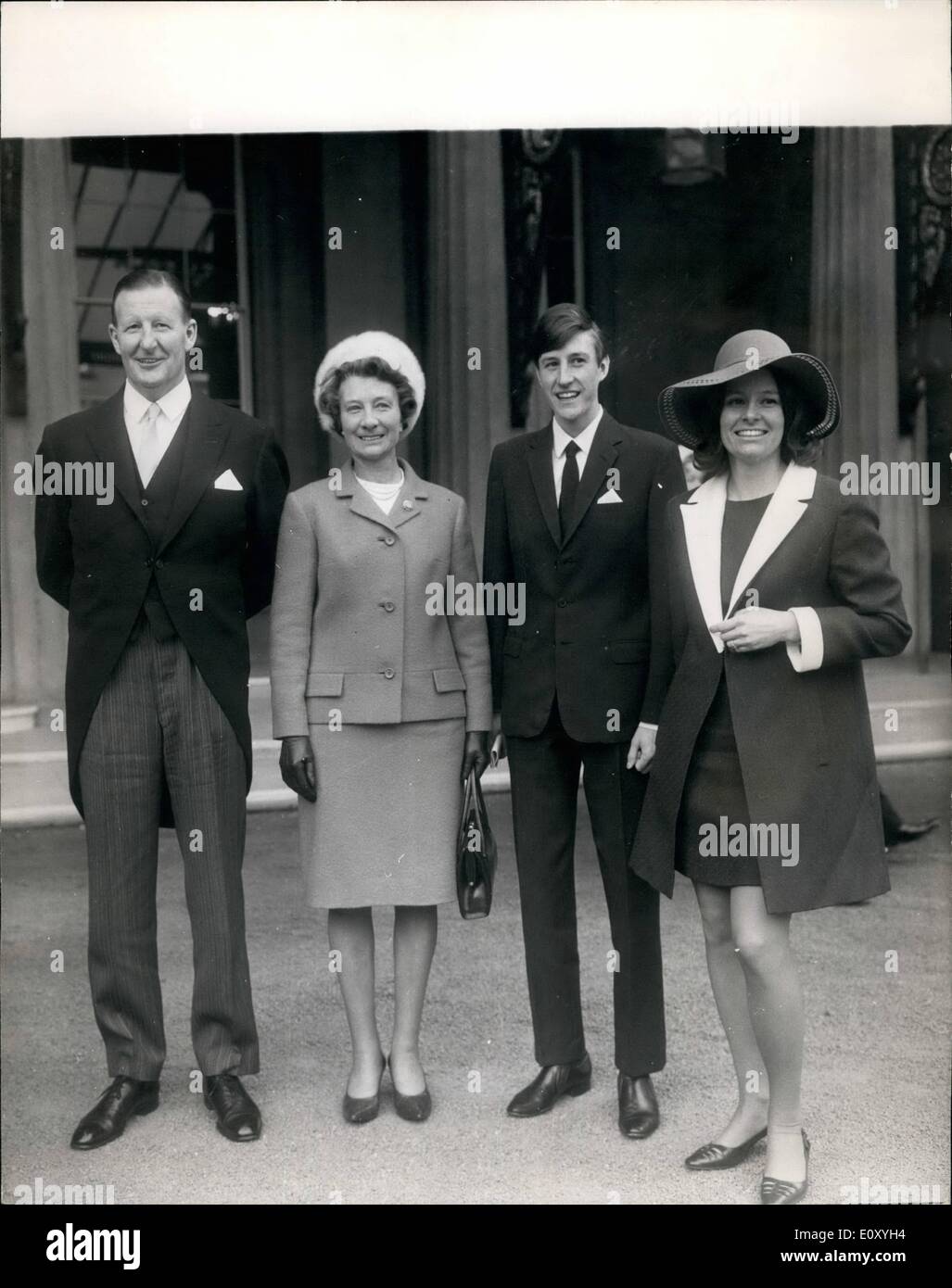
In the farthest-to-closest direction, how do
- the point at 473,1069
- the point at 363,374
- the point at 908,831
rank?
the point at 908,831
the point at 473,1069
the point at 363,374

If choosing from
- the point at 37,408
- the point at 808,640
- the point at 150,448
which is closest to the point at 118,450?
the point at 150,448

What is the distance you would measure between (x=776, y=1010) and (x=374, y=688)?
1.23m

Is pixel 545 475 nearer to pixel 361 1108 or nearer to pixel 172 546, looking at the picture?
pixel 172 546

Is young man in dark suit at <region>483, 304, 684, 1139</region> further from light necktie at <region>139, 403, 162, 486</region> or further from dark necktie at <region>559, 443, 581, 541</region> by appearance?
light necktie at <region>139, 403, 162, 486</region>

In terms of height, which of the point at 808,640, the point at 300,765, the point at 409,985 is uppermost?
the point at 808,640

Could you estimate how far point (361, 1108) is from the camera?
3.49 m

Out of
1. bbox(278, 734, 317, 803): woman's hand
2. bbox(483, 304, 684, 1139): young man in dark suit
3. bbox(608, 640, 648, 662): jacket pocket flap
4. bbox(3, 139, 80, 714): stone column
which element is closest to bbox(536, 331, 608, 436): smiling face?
bbox(483, 304, 684, 1139): young man in dark suit

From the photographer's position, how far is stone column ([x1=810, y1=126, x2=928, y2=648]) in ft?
16.7

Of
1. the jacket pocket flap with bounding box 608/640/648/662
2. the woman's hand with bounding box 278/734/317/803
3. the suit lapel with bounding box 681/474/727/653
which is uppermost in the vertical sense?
the suit lapel with bounding box 681/474/727/653

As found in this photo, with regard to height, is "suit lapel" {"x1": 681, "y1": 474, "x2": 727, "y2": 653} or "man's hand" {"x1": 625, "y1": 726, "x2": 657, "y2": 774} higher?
"suit lapel" {"x1": 681, "y1": 474, "x2": 727, "y2": 653}

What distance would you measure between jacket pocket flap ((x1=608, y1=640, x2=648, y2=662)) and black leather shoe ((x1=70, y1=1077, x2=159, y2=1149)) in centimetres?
164

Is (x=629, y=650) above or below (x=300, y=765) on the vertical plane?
above

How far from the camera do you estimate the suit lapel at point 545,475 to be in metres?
3.44

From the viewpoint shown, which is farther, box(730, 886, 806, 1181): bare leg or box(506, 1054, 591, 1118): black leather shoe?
box(506, 1054, 591, 1118): black leather shoe
